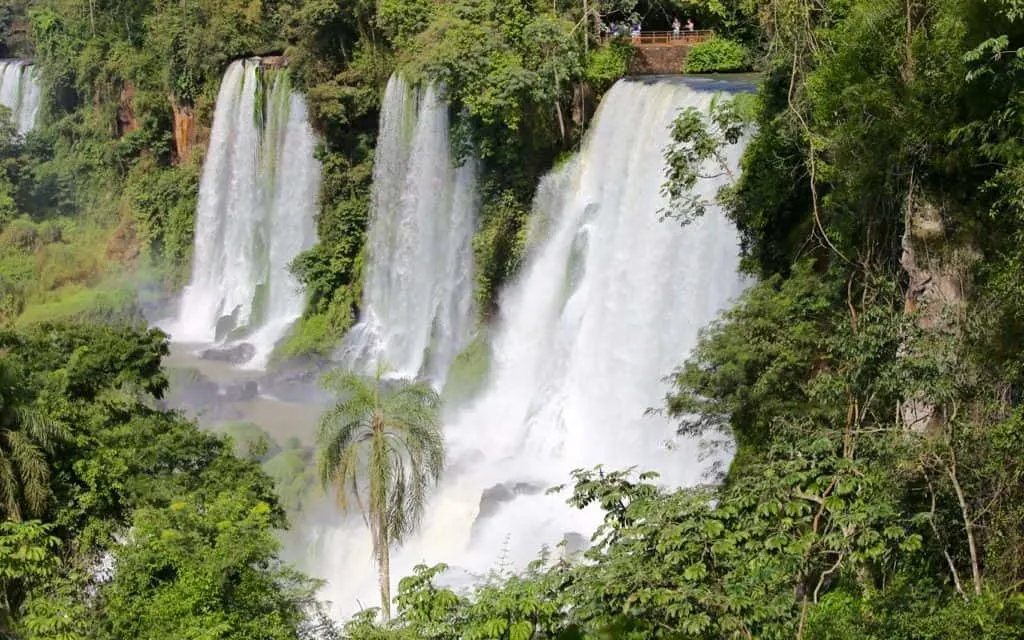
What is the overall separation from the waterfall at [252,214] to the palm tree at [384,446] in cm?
1656

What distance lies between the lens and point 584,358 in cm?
2052

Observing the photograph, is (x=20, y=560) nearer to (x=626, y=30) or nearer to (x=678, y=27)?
(x=626, y=30)

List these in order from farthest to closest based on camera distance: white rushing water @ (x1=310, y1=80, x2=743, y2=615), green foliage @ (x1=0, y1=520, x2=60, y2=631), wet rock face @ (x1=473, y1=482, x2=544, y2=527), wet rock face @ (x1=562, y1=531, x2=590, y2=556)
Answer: wet rock face @ (x1=473, y1=482, x2=544, y2=527) → white rushing water @ (x1=310, y1=80, x2=743, y2=615) → wet rock face @ (x1=562, y1=531, x2=590, y2=556) → green foliage @ (x1=0, y1=520, x2=60, y2=631)

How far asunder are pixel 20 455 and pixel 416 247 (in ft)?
50.4

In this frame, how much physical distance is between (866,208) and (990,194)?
1624 millimetres

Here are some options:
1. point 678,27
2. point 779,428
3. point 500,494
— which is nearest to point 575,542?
point 500,494

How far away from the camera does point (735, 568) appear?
26.6ft

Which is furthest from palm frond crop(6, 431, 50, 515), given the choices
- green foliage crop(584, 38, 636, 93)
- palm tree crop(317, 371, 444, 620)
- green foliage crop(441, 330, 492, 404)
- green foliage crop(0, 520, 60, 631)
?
green foliage crop(584, 38, 636, 93)

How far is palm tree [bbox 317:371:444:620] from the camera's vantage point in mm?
12875

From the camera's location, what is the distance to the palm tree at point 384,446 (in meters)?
12.9

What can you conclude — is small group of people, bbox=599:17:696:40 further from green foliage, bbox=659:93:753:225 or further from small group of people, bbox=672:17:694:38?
green foliage, bbox=659:93:753:225

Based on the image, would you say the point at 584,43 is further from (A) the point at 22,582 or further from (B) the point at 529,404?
(A) the point at 22,582

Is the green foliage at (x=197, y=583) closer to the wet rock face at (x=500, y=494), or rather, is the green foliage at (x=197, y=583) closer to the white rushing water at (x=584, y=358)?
the white rushing water at (x=584, y=358)

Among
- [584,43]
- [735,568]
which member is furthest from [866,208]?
[584,43]
